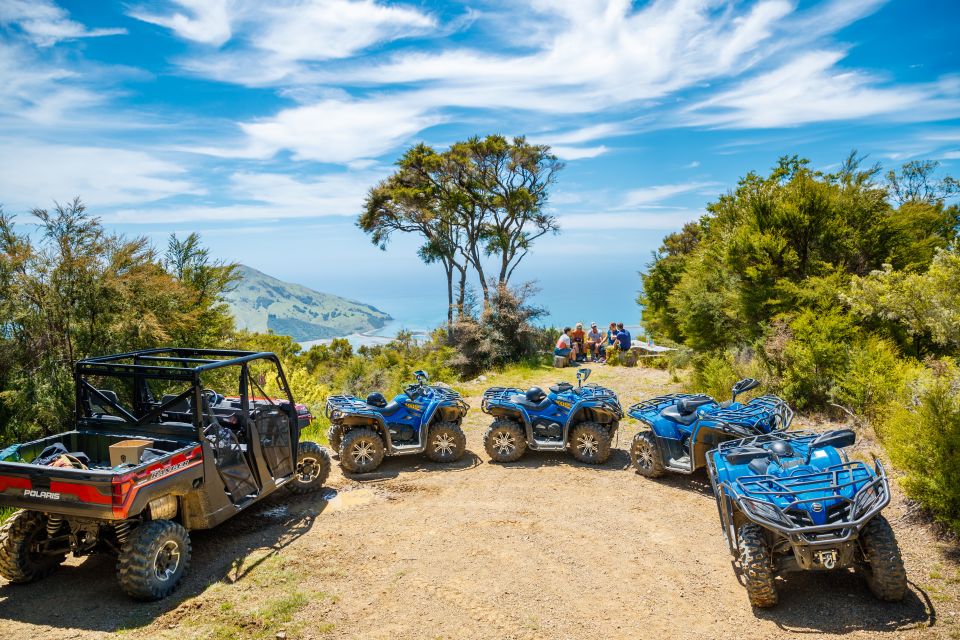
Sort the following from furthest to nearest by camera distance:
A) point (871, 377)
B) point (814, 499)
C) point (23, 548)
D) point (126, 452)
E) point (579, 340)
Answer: point (579, 340) → point (871, 377) → point (126, 452) → point (23, 548) → point (814, 499)

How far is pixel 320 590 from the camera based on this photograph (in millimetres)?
5461

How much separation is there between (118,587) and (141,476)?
1.21 metres

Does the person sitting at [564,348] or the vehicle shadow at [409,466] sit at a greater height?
the person sitting at [564,348]

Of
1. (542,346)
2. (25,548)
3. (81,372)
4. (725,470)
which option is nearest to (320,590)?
(25,548)

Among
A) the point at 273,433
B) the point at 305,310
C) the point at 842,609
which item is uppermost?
the point at 305,310

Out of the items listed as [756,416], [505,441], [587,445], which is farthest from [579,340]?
[756,416]

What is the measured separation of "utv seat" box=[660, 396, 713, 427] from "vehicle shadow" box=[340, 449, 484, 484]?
122 inches

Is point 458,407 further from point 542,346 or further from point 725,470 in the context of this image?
point 542,346

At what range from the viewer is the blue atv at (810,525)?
4715 mm

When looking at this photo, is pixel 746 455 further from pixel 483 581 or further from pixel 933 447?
pixel 483 581

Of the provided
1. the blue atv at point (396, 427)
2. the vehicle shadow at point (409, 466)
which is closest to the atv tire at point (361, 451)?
the blue atv at point (396, 427)

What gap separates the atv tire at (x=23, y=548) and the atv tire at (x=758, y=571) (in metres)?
6.34

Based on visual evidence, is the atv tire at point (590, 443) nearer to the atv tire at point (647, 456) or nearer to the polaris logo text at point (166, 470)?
the atv tire at point (647, 456)

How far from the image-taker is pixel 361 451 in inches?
352
